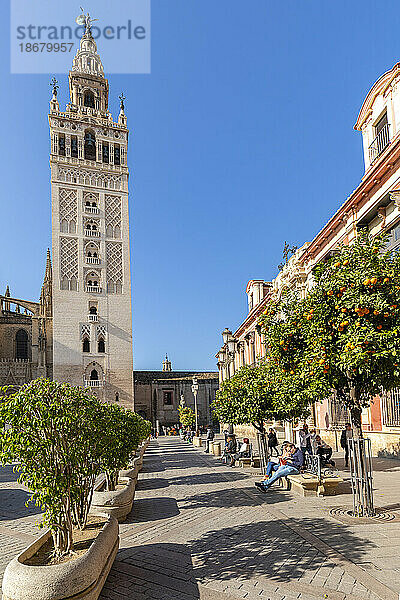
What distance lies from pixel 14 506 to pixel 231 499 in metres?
5.79

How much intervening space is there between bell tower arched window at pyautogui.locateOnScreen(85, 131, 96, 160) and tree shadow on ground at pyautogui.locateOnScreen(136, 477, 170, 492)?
147 feet

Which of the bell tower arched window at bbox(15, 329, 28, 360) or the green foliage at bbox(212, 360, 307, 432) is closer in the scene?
the green foliage at bbox(212, 360, 307, 432)

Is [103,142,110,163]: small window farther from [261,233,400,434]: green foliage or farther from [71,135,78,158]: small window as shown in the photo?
[261,233,400,434]: green foliage

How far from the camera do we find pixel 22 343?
5500 cm

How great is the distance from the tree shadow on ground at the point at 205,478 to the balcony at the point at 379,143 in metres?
13.2

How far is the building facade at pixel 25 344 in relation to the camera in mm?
51062

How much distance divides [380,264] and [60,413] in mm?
6391

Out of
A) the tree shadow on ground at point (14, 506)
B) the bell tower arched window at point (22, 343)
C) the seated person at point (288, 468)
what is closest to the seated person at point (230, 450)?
the seated person at point (288, 468)

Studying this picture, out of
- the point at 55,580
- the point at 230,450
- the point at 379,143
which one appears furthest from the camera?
the point at 230,450

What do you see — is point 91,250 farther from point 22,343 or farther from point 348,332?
point 348,332

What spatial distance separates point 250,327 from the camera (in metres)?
45.8

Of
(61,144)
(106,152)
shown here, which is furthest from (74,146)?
(106,152)

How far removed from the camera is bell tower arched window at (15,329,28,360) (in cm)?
5475

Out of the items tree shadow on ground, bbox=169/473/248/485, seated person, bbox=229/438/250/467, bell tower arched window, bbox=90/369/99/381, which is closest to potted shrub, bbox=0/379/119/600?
tree shadow on ground, bbox=169/473/248/485
